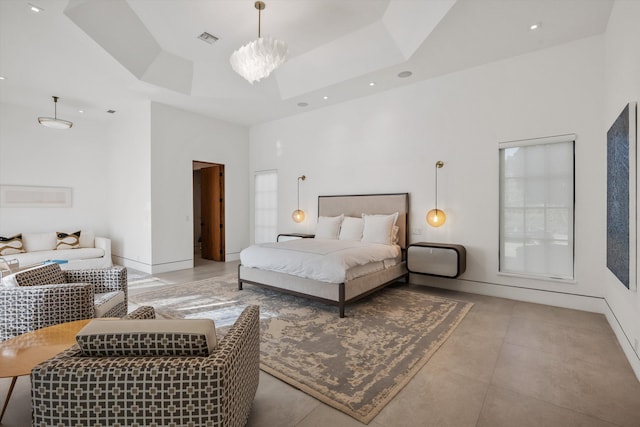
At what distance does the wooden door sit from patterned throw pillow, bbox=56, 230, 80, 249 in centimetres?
257

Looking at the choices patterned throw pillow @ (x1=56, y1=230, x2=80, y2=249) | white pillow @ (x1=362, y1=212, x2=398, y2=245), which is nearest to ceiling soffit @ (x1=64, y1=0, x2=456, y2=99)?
white pillow @ (x1=362, y1=212, x2=398, y2=245)

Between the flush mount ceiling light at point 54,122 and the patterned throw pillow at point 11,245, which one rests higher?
the flush mount ceiling light at point 54,122

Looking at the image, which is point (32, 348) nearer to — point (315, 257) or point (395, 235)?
point (315, 257)

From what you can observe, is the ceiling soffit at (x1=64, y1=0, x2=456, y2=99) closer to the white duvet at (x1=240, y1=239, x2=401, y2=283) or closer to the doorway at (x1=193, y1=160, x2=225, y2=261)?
the doorway at (x1=193, y1=160, x2=225, y2=261)

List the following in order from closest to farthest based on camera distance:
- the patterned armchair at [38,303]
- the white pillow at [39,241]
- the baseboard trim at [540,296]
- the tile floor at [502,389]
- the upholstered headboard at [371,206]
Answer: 1. the tile floor at [502,389]
2. the patterned armchair at [38,303]
3. the baseboard trim at [540,296]
4. the upholstered headboard at [371,206]
5. the white pillow at [39,241]

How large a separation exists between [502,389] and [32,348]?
3.07 metres

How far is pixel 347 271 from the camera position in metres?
3.58

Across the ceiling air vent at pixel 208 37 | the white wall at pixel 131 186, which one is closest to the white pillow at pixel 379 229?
the ceiling air vent at pixel 208 37

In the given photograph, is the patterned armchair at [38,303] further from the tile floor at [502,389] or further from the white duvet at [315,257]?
the white duvet at [315,257]

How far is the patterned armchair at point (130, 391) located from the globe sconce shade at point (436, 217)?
13.5 feet

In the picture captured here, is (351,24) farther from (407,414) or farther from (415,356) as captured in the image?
(407,414)

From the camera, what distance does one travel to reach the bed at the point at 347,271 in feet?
11.8

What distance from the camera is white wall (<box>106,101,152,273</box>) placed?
593cm

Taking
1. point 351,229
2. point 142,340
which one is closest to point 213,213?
point 351,229
